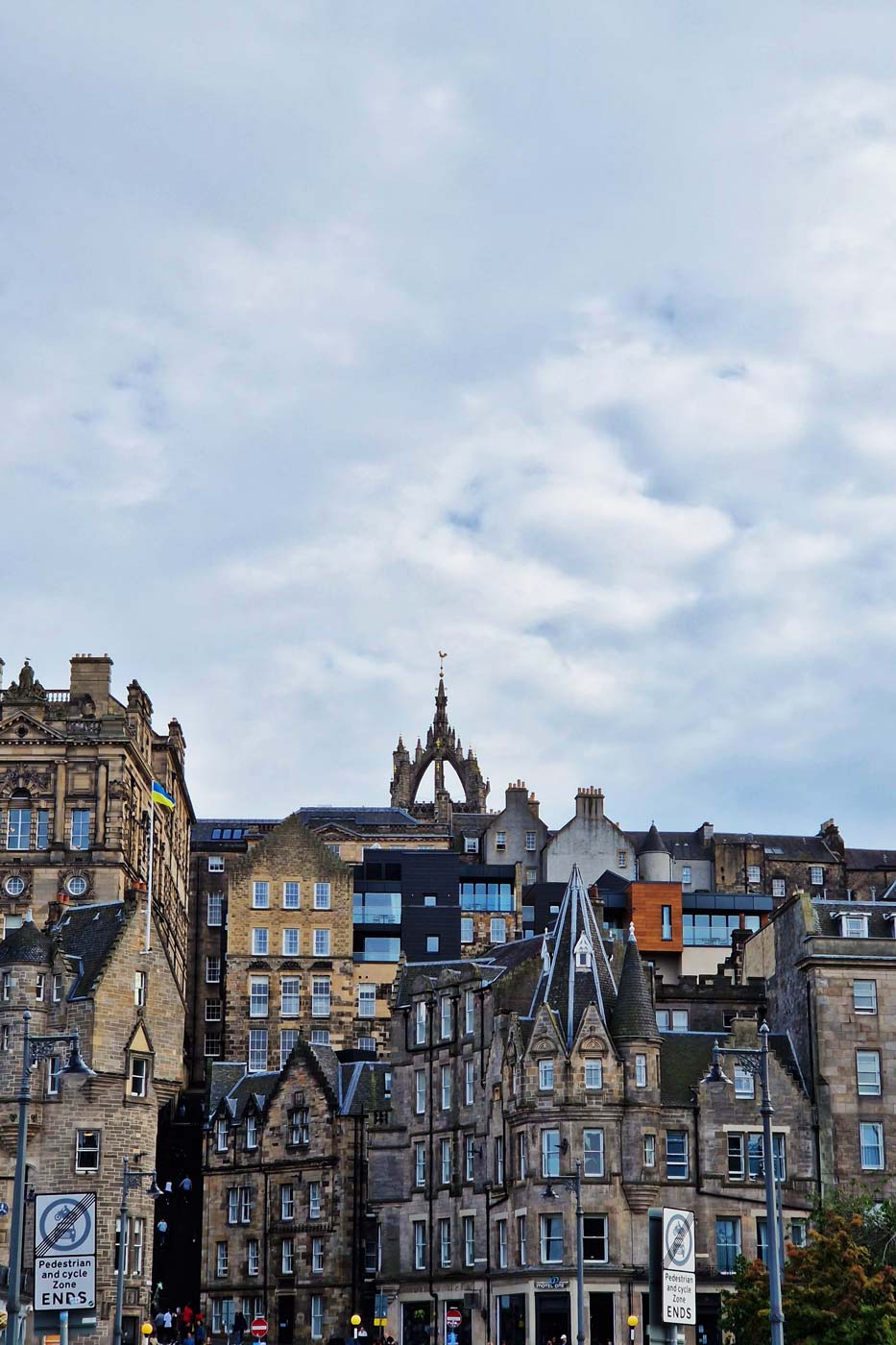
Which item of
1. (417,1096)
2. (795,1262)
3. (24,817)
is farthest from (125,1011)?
(795,1262)

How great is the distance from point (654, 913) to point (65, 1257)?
107 m

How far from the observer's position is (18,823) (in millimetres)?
124312

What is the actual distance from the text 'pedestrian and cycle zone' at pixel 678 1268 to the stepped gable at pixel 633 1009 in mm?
55271

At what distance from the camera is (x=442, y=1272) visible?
333ft

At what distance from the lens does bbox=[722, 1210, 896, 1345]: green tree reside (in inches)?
2859

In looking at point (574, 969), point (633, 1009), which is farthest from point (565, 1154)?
point (574, 969)

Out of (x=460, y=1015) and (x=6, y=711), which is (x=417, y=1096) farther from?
(x=6, y=711)

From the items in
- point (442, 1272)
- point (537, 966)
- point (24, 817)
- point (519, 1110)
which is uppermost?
point (24, 817)

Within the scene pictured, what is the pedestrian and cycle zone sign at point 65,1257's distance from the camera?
41.8m

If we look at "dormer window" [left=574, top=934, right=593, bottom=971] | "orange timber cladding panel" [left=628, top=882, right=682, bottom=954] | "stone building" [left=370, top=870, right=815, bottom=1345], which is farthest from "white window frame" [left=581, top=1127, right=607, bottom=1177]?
"orange timber cladding panel" [left=628, top=882, right=682, bottom=954]

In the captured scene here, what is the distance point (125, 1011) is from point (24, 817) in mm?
27720

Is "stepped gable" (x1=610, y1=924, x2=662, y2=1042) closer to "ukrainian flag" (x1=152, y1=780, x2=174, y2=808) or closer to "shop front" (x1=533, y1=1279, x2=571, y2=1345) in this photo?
"shop front" (x1=533, y1=1279, x2=571, y2=1345)

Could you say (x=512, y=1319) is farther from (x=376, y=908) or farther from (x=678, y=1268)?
(x=678, y=1268)

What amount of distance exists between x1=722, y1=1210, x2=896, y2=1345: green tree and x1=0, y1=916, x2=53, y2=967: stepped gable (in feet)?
124
